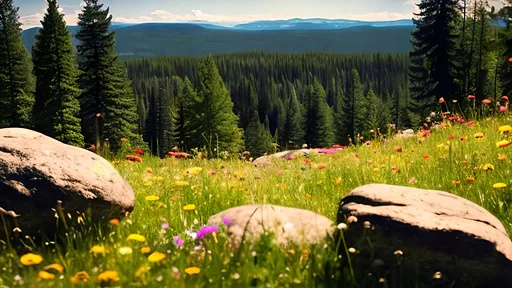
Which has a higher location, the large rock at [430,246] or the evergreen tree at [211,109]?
the large rock at [430,246]

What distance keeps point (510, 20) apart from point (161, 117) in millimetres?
74678

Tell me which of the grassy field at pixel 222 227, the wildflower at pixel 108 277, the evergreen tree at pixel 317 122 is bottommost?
the evergreen tree at pixel 317 122

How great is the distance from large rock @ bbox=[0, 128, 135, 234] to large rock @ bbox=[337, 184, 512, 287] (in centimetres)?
203

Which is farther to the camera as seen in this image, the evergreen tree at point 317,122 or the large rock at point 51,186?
the evergreen tree at point 317,122

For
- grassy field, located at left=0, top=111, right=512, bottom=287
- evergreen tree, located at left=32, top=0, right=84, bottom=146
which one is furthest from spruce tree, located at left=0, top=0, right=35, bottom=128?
grassy field, located at left=0, top=111, right=512, bottom=287

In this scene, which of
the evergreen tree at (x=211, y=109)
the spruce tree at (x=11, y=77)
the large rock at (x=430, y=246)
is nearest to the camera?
the large rock at (x=430, y=246)

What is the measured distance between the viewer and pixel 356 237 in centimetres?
306

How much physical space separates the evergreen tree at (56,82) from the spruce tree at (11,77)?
380 centimetres

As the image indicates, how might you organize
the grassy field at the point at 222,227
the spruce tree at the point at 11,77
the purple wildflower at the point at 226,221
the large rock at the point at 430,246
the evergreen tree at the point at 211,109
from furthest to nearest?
the evergreen tree at the point at 211,109 → the spruce tree at the point at 11,77 → the purple wildflower at the point at 226,221 → the large rock at the point at 430,246 → the grassy field at the point at 222,227

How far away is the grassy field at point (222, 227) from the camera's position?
2689 millimetres

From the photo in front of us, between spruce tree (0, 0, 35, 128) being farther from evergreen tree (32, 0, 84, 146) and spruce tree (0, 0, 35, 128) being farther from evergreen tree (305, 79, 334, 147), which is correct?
evergreen tree (305, 79, 334, 147)

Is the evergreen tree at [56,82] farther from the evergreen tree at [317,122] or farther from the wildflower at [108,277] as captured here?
the evergreen tree at [317,122]

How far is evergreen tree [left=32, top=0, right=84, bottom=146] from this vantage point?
32.9 m

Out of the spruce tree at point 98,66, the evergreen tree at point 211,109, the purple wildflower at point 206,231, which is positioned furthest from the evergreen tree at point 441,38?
the purple wildflower at point 206,231
